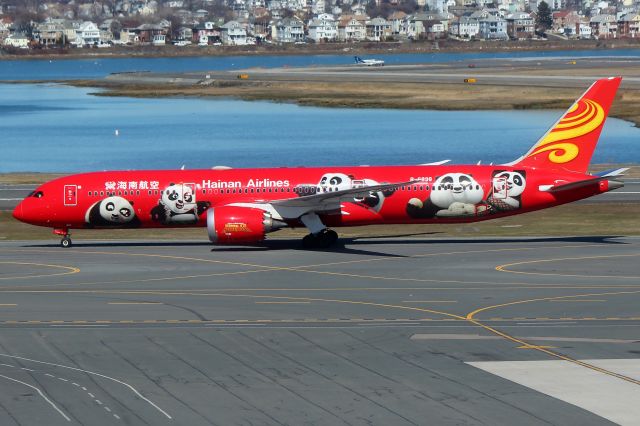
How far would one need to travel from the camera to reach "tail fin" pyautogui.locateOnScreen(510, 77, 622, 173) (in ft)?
199

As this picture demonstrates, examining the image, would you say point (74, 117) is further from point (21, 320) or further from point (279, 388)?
point (279, 388)

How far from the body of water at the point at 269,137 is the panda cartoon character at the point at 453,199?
52.8m

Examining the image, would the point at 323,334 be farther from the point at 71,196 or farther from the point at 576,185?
the point at 71,196

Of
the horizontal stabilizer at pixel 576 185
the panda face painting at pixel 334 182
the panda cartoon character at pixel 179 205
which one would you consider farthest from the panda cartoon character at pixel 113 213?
the horizontal stabilizer at pixel 576 185

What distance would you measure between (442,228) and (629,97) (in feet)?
332

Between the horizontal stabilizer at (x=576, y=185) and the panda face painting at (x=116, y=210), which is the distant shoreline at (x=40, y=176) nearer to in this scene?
the horizontal stabilizer at (x=576, y=185)

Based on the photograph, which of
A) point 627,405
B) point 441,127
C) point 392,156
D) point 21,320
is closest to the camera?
point 627,405

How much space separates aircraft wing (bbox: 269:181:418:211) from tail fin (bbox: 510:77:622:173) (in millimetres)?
7342

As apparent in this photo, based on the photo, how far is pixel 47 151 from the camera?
13775 cm

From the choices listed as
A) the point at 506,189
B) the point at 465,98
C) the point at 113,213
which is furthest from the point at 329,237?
the point at 465,98

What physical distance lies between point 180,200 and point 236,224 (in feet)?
13.0

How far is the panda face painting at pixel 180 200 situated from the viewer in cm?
6025

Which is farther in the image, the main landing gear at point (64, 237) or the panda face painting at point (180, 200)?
the main landing gear at point (64, 237)

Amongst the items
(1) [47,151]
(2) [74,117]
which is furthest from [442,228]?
(2) [74,117]
